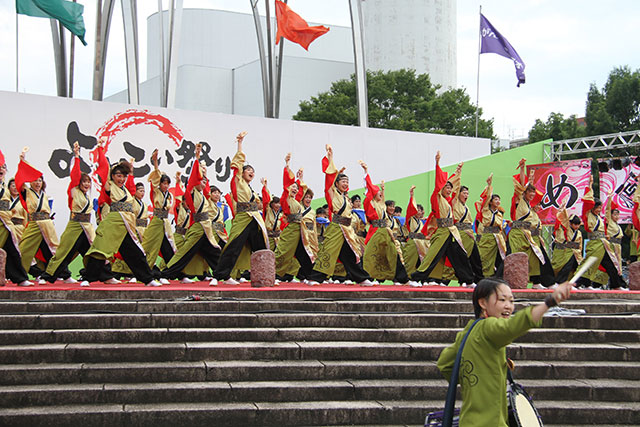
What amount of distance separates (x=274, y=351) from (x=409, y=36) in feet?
93.0

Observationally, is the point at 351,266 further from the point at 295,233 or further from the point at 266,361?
the point at 266,361

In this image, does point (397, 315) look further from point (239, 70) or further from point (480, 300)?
point (239, 70)

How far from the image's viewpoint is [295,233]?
31.6 ft

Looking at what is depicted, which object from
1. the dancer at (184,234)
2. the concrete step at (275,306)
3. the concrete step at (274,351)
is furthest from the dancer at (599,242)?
the dancer at (184,234)

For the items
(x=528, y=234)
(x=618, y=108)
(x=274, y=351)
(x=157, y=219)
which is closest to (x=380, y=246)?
(x=528, y=234)

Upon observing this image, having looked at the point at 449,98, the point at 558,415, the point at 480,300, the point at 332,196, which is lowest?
the point at 558,415

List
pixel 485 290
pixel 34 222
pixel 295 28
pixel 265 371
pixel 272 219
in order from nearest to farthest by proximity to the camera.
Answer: pixel 485 290 → pixel 265 371 → pixel 34 222 → pixel 272 219 → pixel 295 28

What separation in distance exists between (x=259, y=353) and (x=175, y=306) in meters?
1.11

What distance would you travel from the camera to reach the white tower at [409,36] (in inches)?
1257

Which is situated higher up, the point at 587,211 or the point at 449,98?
the point at 449,98

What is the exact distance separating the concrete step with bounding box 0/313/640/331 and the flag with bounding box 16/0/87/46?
25.7 ft

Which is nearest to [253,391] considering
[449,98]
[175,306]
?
[175,306]

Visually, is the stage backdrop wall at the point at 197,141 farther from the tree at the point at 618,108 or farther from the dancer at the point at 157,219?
the tree at the point at 618,108

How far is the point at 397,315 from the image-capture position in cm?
640
